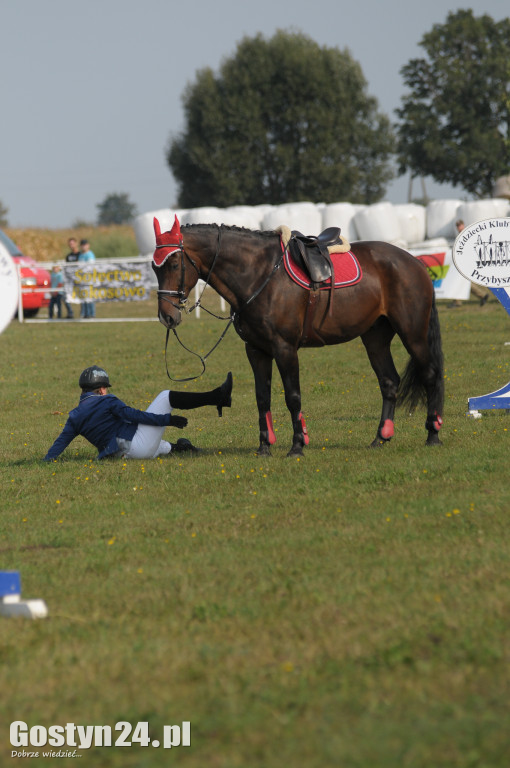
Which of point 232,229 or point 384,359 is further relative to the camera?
point 384,359

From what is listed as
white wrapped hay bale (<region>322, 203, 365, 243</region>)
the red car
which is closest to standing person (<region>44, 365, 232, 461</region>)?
the red car

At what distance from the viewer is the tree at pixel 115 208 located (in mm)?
185500

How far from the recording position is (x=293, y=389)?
9.85m

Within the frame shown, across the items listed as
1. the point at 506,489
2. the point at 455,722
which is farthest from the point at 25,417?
the point at 455,722

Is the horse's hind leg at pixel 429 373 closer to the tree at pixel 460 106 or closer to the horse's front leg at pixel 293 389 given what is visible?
the horse's front leg at pixel 293 389

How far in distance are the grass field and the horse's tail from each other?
49 centimetres

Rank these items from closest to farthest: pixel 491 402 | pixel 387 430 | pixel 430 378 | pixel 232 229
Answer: pixel 232 229 < pixel 387 430 < pixel 430 378 < pixel 491 402

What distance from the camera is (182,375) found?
707 inches

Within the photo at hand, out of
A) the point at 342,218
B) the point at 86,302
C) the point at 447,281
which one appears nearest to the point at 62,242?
the point at 342,218

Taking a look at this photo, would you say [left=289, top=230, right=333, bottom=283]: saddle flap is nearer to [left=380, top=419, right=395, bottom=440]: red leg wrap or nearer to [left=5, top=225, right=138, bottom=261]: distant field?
[left=380, top=419, right=395, bottom=440]: red leg wrap

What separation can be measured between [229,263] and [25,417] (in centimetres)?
558

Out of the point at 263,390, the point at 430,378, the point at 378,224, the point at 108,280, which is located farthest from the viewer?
the point at 378,224

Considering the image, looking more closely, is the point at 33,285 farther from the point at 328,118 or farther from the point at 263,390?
the point at 328,118

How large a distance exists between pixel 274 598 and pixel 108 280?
24.4 m
